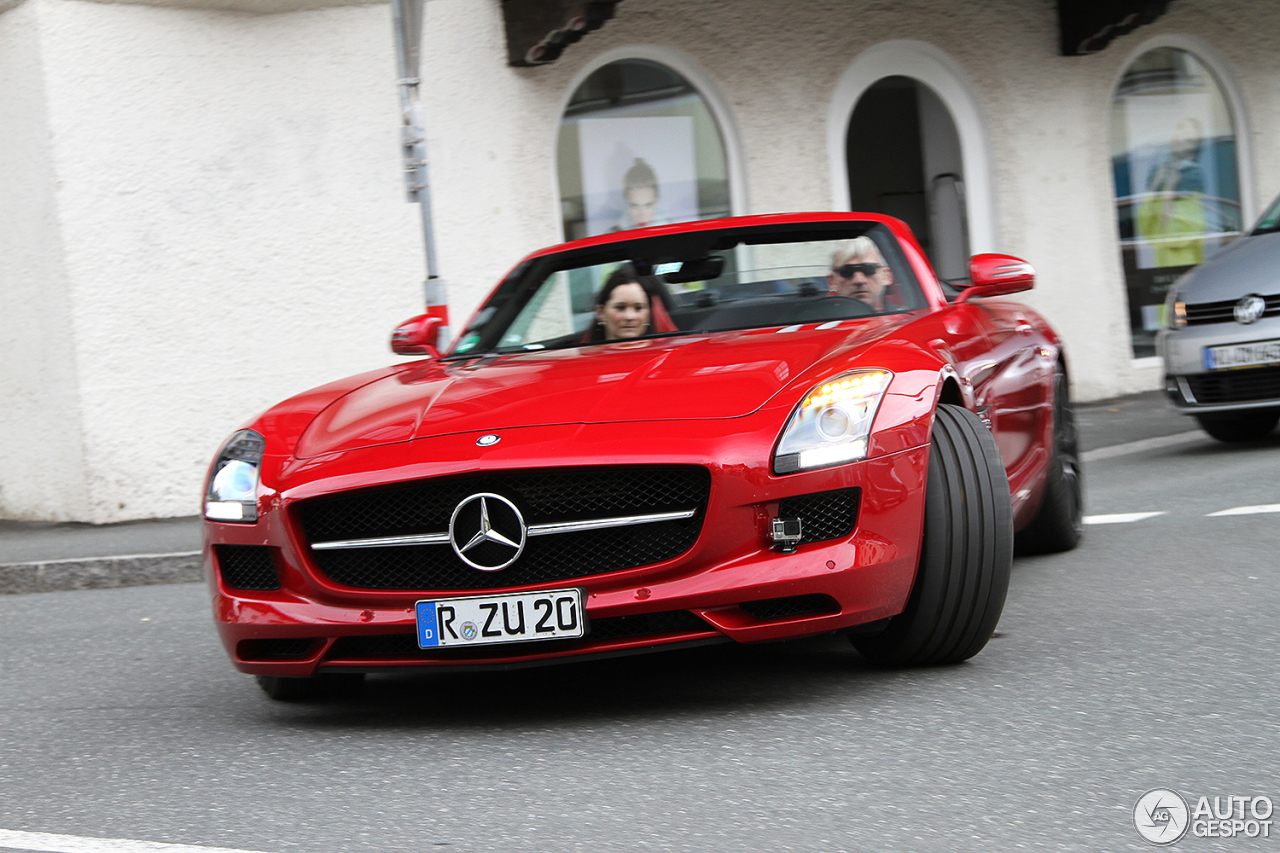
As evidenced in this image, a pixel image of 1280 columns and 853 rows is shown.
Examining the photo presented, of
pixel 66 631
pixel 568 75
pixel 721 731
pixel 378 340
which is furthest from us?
pixel 568 75

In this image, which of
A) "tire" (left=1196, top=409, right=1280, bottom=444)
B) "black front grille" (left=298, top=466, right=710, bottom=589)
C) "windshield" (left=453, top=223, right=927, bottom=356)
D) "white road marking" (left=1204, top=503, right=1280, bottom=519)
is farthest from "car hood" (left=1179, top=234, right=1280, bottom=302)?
"black front grille" (left=298, top=466, right=710, bottom=589)

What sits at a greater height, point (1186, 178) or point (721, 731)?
point (1186, 178)

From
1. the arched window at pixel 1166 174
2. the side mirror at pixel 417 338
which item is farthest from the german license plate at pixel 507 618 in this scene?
the arched window at pixel 1166 174

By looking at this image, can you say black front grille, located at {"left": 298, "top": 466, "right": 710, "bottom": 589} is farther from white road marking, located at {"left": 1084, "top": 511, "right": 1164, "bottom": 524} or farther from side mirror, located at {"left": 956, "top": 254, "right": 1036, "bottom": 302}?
white road marking, located at {"left": 1084, "top": 511, "right": 1164, "bottom": 524}

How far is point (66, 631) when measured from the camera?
19.6 ft

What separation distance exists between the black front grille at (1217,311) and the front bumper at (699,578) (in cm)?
545

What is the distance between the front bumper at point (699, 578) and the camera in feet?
11.4

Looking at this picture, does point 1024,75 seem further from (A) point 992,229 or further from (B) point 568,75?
(B) point 568,75

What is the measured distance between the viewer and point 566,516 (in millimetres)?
3537

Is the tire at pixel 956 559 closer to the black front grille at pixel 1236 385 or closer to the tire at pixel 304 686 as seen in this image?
the tire at pixel 304 686

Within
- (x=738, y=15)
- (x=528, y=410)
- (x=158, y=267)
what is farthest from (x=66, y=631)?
(x=738, y=15)

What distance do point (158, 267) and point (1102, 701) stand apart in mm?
7456

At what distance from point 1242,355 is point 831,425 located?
5568 mm

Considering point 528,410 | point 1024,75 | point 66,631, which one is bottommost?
point 66,631
